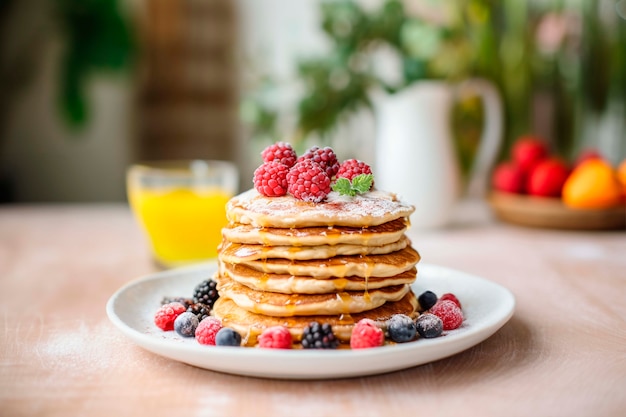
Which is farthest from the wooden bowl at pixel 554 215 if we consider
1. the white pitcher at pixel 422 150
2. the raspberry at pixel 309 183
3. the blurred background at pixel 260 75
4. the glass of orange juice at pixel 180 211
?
the raspberry at pixel 309 183

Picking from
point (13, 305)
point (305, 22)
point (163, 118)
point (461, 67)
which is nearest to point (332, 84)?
point (461, 67)

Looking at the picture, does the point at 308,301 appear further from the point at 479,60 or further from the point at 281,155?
the point at 479,60

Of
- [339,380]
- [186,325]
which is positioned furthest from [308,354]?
[186,325]

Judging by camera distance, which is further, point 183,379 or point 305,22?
point 305,22

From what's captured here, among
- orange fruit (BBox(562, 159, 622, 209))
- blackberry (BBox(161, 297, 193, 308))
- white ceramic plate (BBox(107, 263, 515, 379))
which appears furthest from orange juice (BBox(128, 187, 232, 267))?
orange fruit (BBox(562, 159, 622, 209))

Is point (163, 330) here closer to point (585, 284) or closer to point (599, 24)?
point (585, 284)

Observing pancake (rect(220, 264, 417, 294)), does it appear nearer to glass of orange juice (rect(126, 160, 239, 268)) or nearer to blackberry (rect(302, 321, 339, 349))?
blackberry (rect(302, 321, 339, 349))

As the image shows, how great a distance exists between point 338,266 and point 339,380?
0.20 meters

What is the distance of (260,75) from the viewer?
3328 millimetres

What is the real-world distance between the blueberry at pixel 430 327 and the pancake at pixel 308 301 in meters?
0.08

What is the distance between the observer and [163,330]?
1271mm

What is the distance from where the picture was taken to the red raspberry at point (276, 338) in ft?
3.52

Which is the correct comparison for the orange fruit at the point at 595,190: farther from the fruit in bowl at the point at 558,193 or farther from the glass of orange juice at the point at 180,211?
the glass of orange juice at the point at 180,211

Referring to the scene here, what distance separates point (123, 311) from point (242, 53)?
15.2ft
